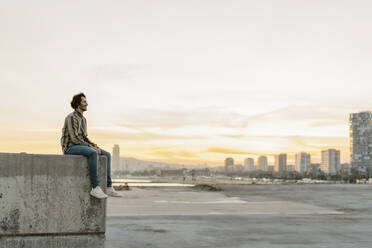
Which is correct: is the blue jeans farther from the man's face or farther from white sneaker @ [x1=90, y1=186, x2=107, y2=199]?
the man's face

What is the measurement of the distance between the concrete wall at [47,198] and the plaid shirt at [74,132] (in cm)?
29

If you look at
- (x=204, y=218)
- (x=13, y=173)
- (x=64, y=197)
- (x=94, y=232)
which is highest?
(x=13, y=173)

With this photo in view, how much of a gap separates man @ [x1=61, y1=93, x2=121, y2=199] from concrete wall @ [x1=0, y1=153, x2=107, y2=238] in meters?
0.13

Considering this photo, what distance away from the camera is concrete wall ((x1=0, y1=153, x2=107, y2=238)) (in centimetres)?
616

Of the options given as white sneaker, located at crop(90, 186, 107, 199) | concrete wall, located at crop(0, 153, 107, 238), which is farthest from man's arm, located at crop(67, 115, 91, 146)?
white sneaker, located at crop(90, 186, 107, 199)

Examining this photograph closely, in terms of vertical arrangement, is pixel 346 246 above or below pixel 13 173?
below

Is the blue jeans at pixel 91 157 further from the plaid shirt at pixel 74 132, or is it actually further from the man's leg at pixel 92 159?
the plaid shirt at pixel 74 132

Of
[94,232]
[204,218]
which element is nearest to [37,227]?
[94,232]

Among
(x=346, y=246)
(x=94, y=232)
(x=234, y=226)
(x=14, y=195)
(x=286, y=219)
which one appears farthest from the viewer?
(x=286, y=219)

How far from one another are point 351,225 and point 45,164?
8.55 m

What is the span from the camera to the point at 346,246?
7816 millimetres

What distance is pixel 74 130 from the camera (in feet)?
21.7

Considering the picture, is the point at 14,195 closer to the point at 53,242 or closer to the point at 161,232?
the point at 53,242

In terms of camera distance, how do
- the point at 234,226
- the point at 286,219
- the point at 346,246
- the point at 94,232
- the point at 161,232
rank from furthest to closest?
the point at 286,219, the point at 234,226, the point at 161,232, the point at 346,246, the point at 94,232
